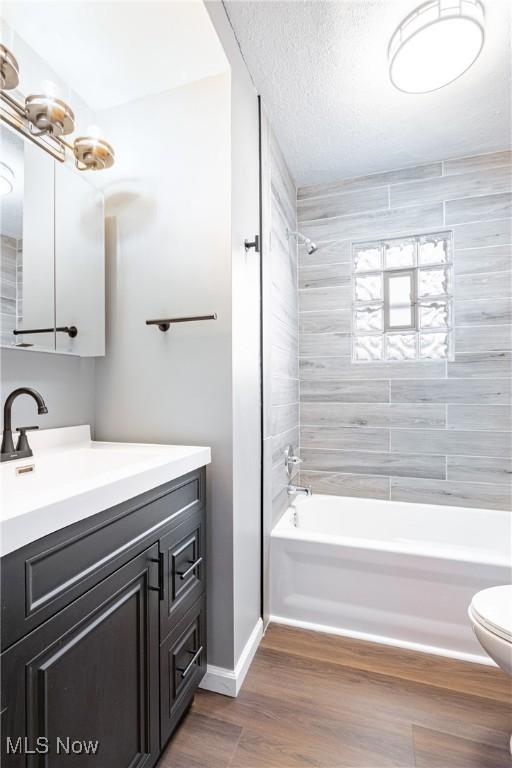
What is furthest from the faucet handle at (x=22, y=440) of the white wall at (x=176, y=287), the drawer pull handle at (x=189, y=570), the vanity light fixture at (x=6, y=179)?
the vanity light fixture at (x=6, y=179)

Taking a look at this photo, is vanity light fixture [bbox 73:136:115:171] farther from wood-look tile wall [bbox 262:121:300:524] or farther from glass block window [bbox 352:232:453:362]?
glass block window [bbox 352:232:453:362]

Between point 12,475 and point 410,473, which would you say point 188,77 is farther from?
point 410,473

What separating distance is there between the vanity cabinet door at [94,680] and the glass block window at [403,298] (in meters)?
2.06

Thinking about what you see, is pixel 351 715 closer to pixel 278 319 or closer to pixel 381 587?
pixel 381 587

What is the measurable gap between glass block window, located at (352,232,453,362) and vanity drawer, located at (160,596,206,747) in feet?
6.17

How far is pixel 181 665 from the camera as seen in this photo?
118cm

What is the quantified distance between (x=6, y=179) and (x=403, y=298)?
2.27m

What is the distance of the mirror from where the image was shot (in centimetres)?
123

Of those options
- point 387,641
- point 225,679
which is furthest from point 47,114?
point 387,641

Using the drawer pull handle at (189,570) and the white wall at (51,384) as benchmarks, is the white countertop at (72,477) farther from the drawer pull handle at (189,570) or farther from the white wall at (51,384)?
the drawer pull handle at (189,570)

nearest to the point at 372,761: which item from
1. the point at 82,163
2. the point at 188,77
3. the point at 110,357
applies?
the point at 110,357

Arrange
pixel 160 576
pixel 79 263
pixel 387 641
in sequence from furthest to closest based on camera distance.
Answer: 1. pixel 387 641
2. pixel 79 263
3. pixel 160 576

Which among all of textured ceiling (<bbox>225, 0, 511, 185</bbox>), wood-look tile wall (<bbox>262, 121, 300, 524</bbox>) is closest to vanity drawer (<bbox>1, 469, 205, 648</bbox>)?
wood-look tile wall (<bbox>262, 121, 300, 524</bbox>)

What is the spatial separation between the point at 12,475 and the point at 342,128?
2326 millimetres
